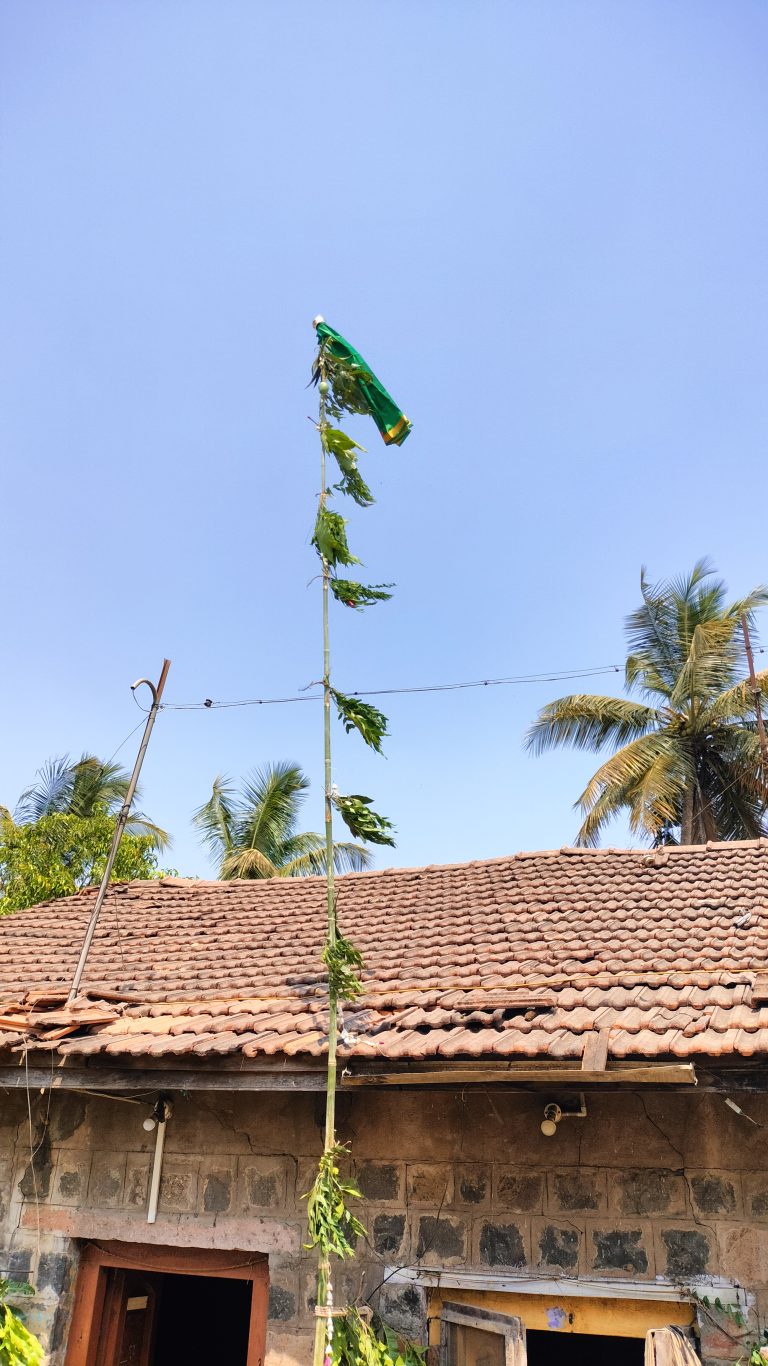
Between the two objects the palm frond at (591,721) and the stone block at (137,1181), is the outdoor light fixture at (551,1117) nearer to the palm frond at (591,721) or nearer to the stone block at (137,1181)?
the stone block at (137,1181)

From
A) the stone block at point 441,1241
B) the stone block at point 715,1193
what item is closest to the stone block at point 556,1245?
the stone block at point 441,1241

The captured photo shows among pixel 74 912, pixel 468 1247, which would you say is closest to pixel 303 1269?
pixel 468 1247

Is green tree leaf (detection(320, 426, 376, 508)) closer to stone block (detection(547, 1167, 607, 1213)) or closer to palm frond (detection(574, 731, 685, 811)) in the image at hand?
stone block (detection(547, 1167, 607, 1213))

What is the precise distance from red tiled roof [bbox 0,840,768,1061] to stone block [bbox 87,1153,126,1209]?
86 centimetres

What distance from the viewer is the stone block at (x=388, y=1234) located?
17.2 ft

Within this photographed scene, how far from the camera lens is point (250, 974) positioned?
276 inches

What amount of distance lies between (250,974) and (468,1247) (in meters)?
2.58

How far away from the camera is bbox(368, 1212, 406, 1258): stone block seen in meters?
5.25

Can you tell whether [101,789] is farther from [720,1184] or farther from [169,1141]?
[720,1184]

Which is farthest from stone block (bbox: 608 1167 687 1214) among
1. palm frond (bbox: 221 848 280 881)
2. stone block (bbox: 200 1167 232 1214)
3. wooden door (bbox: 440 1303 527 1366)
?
palm frond (bbox: 221 848 280 881)

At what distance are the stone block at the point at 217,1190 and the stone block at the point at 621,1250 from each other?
2190 millimetres

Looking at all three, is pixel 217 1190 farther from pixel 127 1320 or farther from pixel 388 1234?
pixel 127 1320

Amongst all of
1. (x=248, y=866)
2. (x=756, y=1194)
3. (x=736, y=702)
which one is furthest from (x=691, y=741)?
(x=756, y=1194)

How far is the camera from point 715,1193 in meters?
4.82
